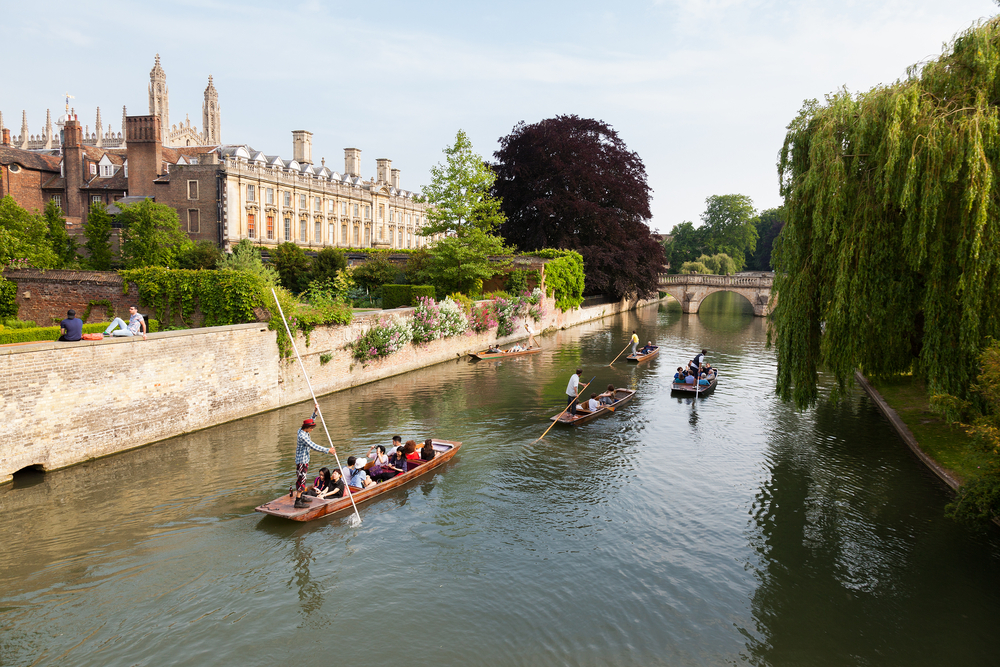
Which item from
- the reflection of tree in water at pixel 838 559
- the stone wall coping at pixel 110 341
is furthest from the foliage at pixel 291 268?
the reflection of tree in water at pixel 838 559

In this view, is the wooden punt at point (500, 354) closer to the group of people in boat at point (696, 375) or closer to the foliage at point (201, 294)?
the group of people in boat at point (696, 375)

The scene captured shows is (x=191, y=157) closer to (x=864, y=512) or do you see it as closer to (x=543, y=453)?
(x=543, y=453)

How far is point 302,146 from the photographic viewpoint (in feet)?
178

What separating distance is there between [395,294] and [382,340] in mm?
7754

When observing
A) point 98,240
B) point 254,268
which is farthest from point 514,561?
point 98,240

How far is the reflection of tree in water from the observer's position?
294 inches

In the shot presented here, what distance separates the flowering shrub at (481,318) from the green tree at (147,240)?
48.8ft

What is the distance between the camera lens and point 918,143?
11.1 m

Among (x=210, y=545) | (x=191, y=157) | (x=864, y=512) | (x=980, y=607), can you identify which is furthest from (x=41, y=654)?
(x=191, y=157)

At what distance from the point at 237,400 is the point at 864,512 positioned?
14.5 metres

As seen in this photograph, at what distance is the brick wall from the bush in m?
11.1

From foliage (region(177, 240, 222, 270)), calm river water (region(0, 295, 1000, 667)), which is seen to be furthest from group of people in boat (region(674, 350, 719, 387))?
foliage (region(177, 240, 222, 270))

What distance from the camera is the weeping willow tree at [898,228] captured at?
10453 mm

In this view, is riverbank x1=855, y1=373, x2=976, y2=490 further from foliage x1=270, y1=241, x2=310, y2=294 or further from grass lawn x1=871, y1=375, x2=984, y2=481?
foliage x1=270, y1=241, x2=310, y2=294
